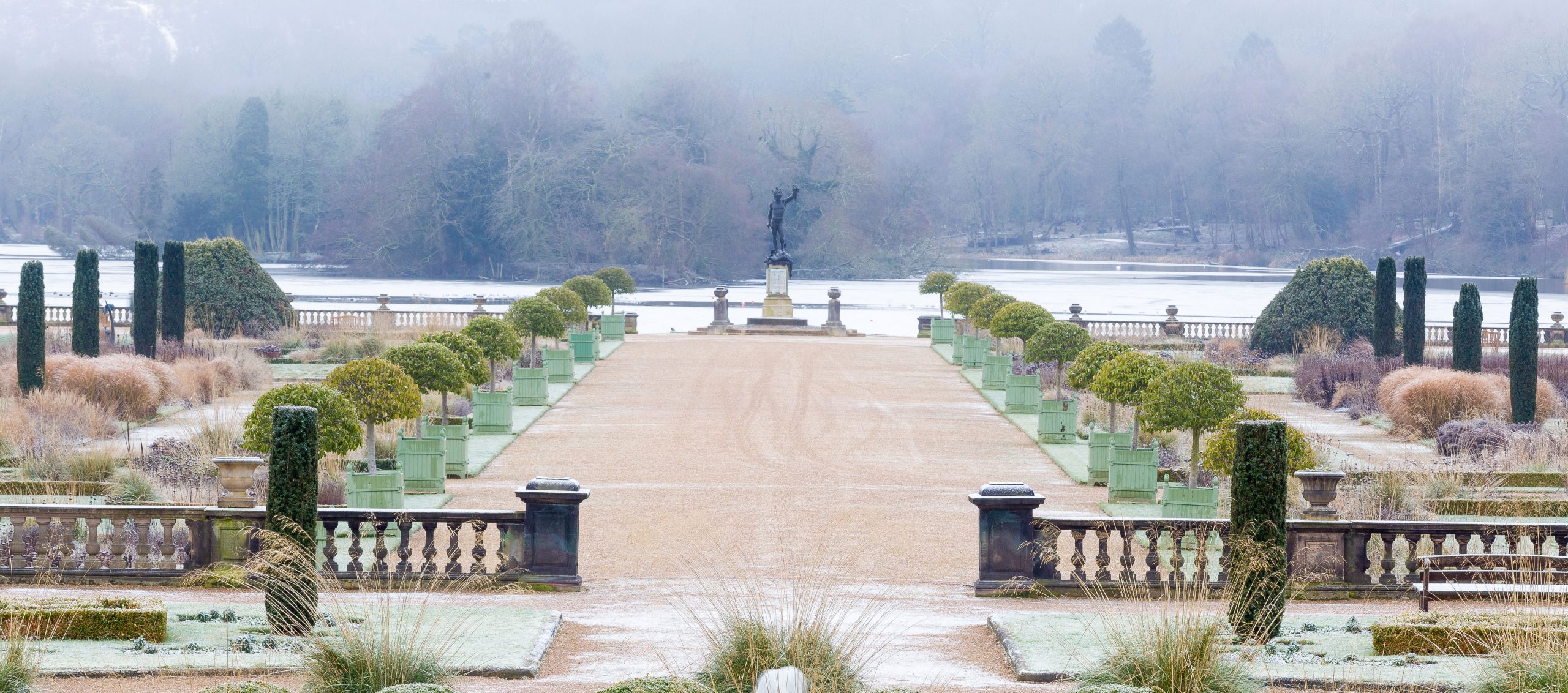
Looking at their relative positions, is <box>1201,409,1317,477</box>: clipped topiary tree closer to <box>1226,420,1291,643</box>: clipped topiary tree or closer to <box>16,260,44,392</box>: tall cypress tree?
<box>1226,420,1291,643</box>: clipped topiary tree

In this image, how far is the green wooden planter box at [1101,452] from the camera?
19812 millimetres

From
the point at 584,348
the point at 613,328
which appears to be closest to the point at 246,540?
the point at 584,348

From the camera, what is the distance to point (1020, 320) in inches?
1198

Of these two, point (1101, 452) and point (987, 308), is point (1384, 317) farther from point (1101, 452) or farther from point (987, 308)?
point (1101, 452)

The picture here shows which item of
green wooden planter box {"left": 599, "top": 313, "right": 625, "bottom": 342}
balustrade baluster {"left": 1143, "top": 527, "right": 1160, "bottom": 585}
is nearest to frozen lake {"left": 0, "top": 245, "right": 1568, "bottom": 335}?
green wooden planter box {"left": 599, "top": 313, "right": 625, "bottom": 342}

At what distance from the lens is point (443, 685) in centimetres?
819

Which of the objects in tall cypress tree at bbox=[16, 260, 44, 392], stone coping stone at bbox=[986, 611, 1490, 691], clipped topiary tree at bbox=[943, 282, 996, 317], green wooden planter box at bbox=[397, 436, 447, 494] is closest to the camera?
stone coping stone at bbox=[986, 611, 1490, 691]

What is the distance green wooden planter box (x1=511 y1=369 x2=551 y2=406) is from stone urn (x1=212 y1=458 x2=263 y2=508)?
1320 centimetres

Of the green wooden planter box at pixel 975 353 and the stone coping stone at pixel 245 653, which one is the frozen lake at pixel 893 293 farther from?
the stone coping stone at pixel 245 653

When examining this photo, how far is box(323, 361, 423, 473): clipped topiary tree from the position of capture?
1720 cm

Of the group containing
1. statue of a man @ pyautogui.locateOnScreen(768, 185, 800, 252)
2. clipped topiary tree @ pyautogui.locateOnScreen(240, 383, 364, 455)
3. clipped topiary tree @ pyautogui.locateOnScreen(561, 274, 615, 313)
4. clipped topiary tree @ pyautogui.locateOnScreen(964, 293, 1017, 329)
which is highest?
statue of a man @ pyautogui.locateOnScreen(768, 185, 800, 252)

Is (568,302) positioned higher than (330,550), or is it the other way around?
(568,302)

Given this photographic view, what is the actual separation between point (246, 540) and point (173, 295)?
2282 cm

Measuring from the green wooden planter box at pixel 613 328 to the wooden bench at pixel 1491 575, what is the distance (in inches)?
1109
